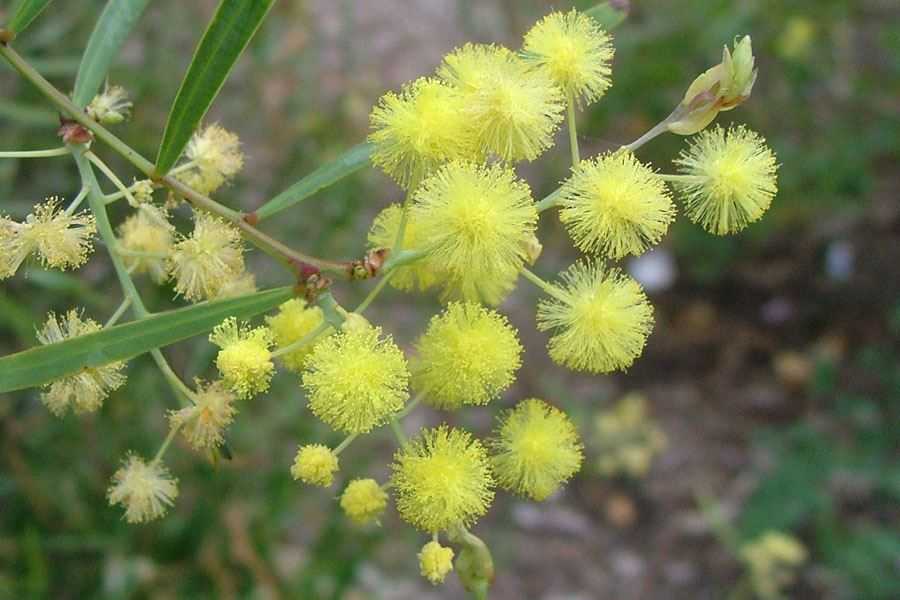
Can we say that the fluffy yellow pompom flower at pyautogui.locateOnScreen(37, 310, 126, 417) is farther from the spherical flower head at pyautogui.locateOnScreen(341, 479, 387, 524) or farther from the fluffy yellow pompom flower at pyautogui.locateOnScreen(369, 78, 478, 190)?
the fluffy yellow pompom flower at pyautogui.locateOnScreen(369, 78, 478, 190)

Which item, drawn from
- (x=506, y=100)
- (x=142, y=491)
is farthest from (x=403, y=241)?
(x=142, y=491)

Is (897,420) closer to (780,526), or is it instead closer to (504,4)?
(780,526)

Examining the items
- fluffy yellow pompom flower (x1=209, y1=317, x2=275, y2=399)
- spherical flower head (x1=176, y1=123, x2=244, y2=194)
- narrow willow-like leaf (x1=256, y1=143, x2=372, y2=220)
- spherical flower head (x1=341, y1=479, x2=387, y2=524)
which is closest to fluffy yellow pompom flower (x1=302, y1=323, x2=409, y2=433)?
fluffy yellow pompom flower (x1=209, y1=317, x2=275, y2=399)

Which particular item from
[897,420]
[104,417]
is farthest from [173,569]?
[897,420]

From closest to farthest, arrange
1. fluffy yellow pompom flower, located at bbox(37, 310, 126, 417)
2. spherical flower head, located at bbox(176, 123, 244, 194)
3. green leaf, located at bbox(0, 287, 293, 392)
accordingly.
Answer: green leaf, located at bbox(0, 287, 293, 392), fluffy yellow pompom flower, located at bbox(37, 310, 126, 417), spherical flower head, located at bbox(176, 123, 244, 194)

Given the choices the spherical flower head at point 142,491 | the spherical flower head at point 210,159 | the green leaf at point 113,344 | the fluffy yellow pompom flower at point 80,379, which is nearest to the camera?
the green leaf at point 113,344

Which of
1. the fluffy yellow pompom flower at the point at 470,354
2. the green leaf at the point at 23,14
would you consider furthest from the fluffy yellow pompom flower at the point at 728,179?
the green leaf at the point at 23,14

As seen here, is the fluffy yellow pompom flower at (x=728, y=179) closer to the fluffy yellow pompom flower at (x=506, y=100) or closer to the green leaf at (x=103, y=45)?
the fluffy yellow pompom flower at (x=506, y=100)
